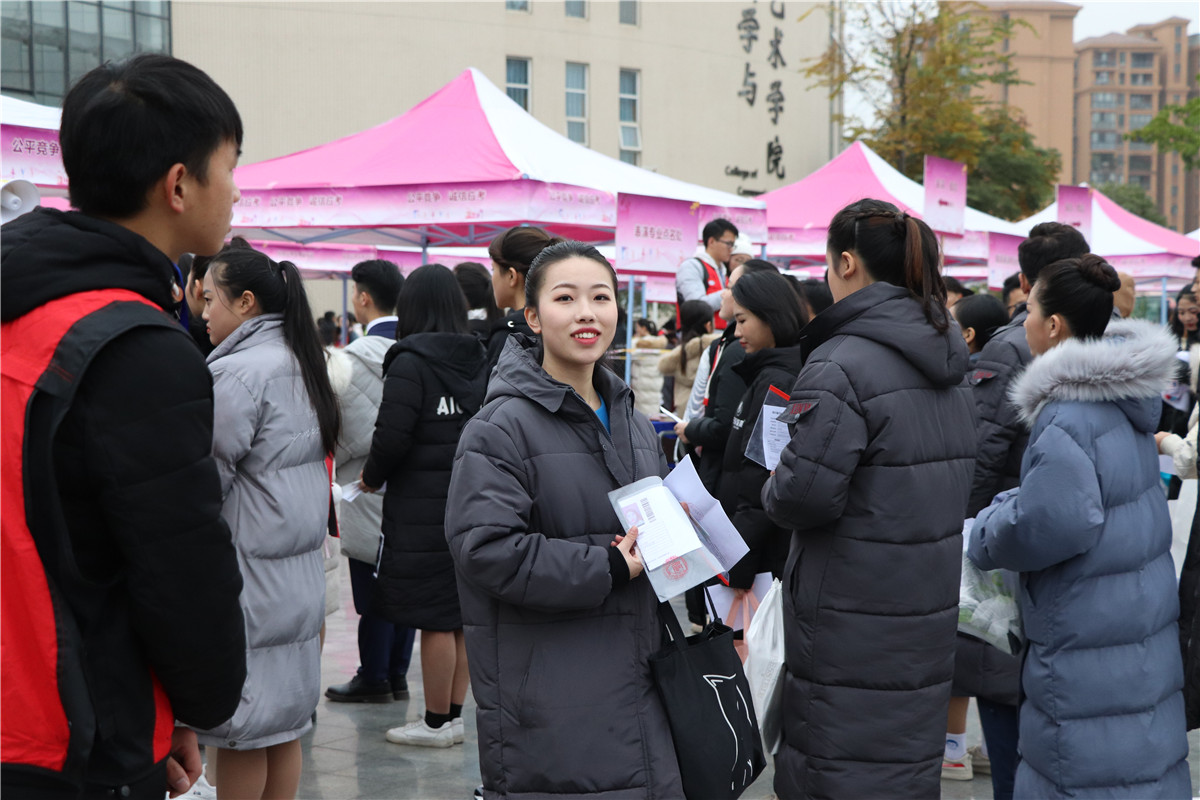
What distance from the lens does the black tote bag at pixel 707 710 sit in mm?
2586

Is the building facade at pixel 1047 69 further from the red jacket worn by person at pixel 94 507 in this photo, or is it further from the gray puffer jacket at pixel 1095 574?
the red jacket worn by person at pixel 94 507

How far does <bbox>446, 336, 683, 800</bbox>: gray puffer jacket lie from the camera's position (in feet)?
8.27

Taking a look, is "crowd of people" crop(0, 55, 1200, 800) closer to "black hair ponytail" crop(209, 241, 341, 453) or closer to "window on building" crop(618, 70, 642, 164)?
"black hair ponytail" crop(209, 241, 341, 453)

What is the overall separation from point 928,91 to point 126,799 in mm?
30033

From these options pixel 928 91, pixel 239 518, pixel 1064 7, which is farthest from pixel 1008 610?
pixel 1064 7

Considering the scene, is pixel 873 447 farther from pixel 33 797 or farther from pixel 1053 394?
pixel 33 797

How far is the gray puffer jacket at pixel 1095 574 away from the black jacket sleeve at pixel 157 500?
226 cm

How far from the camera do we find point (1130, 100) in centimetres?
14850

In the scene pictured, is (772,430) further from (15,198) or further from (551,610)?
(15,198)

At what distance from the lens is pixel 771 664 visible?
132 inches

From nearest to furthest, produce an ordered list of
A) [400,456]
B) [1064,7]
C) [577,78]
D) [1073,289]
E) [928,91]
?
[1073,289]
[400,456]
[928,91]
[577,78]
[1064,7]

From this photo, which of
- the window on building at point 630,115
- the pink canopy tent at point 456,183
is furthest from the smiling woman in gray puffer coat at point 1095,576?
the window on building at point 630,115

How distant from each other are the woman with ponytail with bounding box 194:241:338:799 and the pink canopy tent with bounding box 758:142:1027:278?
1071 centimetres

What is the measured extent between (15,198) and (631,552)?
68.9 inches
